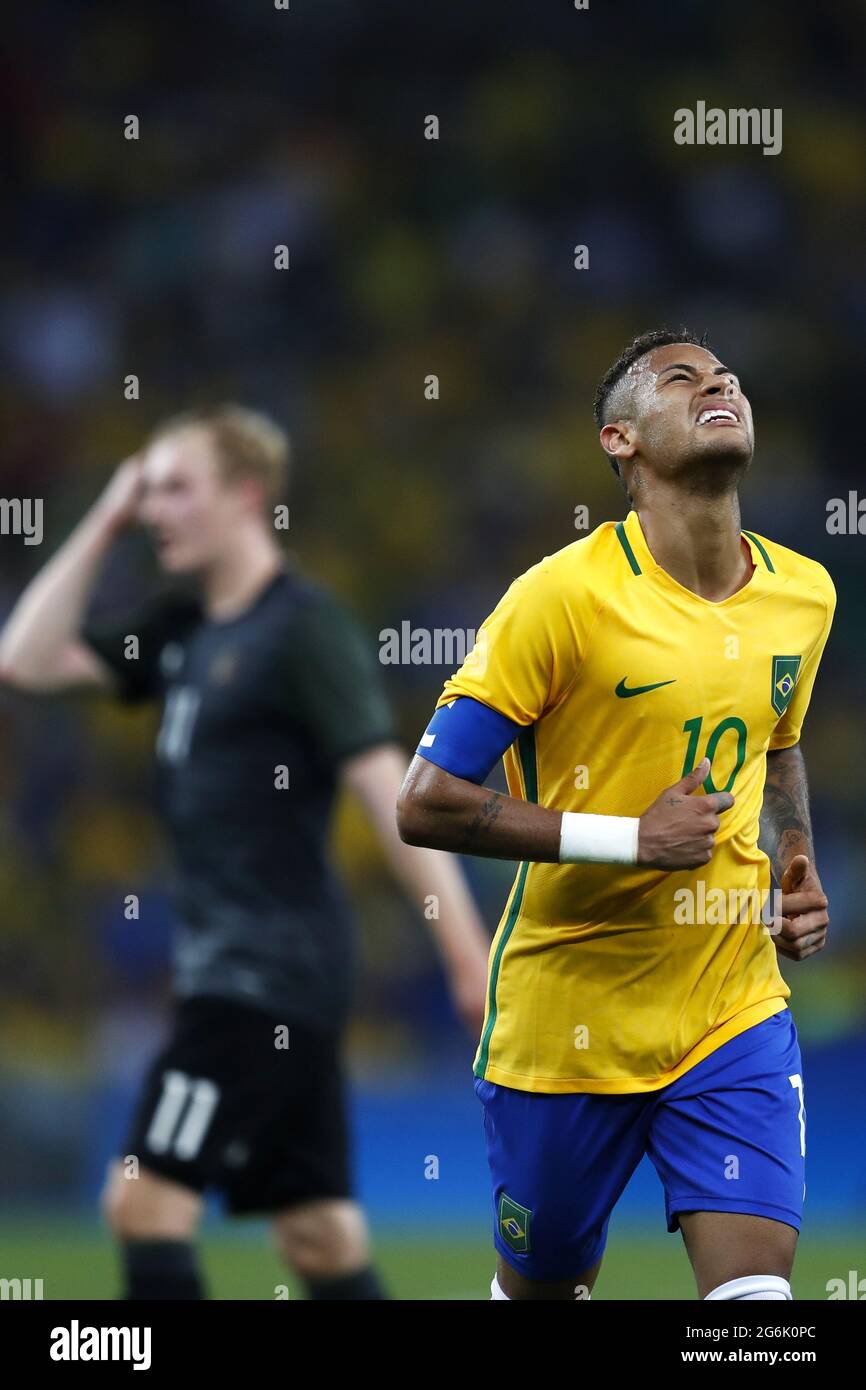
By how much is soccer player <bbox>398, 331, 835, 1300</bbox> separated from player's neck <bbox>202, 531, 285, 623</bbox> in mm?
2259

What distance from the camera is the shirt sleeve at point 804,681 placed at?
358 centimetres

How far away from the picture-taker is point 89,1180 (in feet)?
24.7

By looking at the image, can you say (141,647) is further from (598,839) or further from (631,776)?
(598,839)

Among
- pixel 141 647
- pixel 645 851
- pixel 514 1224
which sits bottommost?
pixel 514 1224

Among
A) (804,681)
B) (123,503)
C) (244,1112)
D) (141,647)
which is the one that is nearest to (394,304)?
(123,503)

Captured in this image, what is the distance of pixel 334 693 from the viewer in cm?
534

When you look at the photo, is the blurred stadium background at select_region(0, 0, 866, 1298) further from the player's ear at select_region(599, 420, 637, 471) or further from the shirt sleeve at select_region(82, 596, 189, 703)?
the player's ear at select_region(599, 420, 637, 471)

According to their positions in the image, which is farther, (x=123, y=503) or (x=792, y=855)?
(x=123, y=503)

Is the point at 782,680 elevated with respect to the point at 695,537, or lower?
lower

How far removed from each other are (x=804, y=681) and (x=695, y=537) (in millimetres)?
401

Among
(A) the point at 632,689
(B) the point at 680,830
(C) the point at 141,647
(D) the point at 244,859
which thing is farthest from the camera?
(C) the point at 141,647

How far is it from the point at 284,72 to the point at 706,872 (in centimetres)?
855

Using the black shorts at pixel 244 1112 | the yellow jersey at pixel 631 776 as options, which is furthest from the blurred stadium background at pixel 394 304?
the yellow jersey at pixel 631 776

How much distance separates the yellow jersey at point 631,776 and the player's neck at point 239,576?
231 cm
